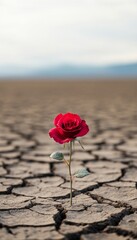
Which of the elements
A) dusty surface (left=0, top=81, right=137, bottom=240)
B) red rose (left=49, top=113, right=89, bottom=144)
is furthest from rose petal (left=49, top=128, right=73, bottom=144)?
dusty surface (left=0, top=81, right=137, bottom=240)

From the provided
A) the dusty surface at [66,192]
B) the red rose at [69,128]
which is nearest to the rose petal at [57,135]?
the red rose at [69,128]

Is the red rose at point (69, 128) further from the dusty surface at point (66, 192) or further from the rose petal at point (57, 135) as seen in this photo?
the dusty surface at point (66, 192)

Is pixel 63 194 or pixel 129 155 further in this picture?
pixel 129 155

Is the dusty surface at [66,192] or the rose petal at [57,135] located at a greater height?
the rose petal at [57,135]

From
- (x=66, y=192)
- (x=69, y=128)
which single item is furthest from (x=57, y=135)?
(x=66, y=192)

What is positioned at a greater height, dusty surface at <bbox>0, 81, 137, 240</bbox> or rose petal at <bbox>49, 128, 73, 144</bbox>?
rose petal at <bbox>49, 128, 73, 144</bbox>

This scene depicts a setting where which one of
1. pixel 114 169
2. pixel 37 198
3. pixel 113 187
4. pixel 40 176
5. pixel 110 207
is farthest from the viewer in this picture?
pixel 114 169

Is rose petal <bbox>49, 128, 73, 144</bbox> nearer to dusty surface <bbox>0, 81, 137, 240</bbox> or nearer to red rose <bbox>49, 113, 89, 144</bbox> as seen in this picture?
red rose <bbox>49, 113, 89, 144</bbox>

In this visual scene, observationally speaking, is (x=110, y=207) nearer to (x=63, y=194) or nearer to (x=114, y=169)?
(x=63, y=194)

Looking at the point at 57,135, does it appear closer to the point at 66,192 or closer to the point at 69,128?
the point at 69,128

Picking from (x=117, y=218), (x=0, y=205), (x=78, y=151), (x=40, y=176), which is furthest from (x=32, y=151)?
(x=117, y=218)

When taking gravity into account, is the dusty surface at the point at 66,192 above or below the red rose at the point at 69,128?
below
